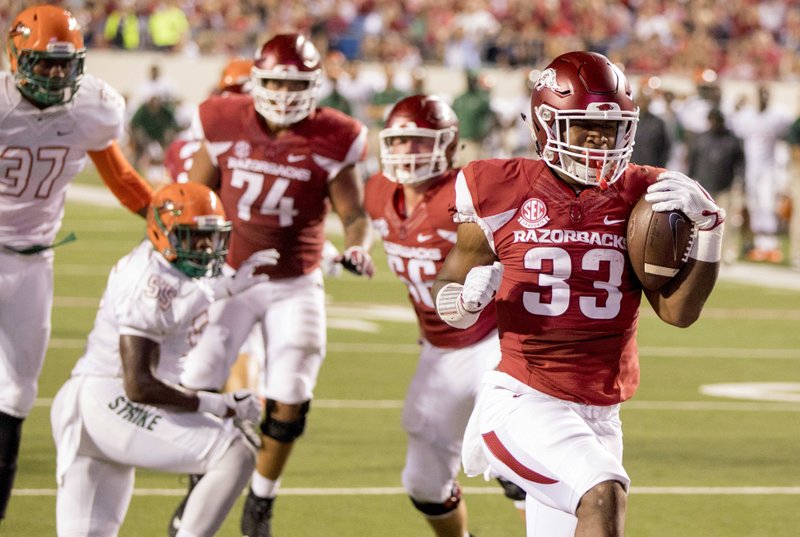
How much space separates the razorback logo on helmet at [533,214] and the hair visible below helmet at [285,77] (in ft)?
6.81

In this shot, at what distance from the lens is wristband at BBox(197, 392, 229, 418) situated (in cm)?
442

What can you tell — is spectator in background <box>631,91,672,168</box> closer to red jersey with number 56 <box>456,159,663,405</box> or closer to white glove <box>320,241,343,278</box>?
white glove <box>320,241,343,278</box>

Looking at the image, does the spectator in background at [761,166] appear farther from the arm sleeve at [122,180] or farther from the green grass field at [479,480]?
the arm sleeve at [122,180]

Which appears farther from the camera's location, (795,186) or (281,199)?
(795,186)

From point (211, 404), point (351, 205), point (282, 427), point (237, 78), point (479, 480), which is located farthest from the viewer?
point (237, 78)

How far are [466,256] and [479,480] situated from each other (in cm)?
271

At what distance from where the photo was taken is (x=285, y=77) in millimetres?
5727

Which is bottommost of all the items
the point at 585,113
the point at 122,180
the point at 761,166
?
the point at 761,166

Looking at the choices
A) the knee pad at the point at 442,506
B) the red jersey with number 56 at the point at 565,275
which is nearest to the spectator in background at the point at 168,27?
the knee pad at the point at 442,506

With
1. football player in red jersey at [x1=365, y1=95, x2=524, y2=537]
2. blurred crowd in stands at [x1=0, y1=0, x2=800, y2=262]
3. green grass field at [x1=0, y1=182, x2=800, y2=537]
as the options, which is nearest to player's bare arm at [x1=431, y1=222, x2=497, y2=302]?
football player in red jersey at [x1=365, y1=95, x2=524, y2=537]

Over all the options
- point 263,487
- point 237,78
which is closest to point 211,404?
point 263,487

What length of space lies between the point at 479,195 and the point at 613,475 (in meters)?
0.88

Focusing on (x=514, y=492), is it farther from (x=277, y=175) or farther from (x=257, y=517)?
(x=277, y=175)

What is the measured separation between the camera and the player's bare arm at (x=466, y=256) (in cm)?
400
